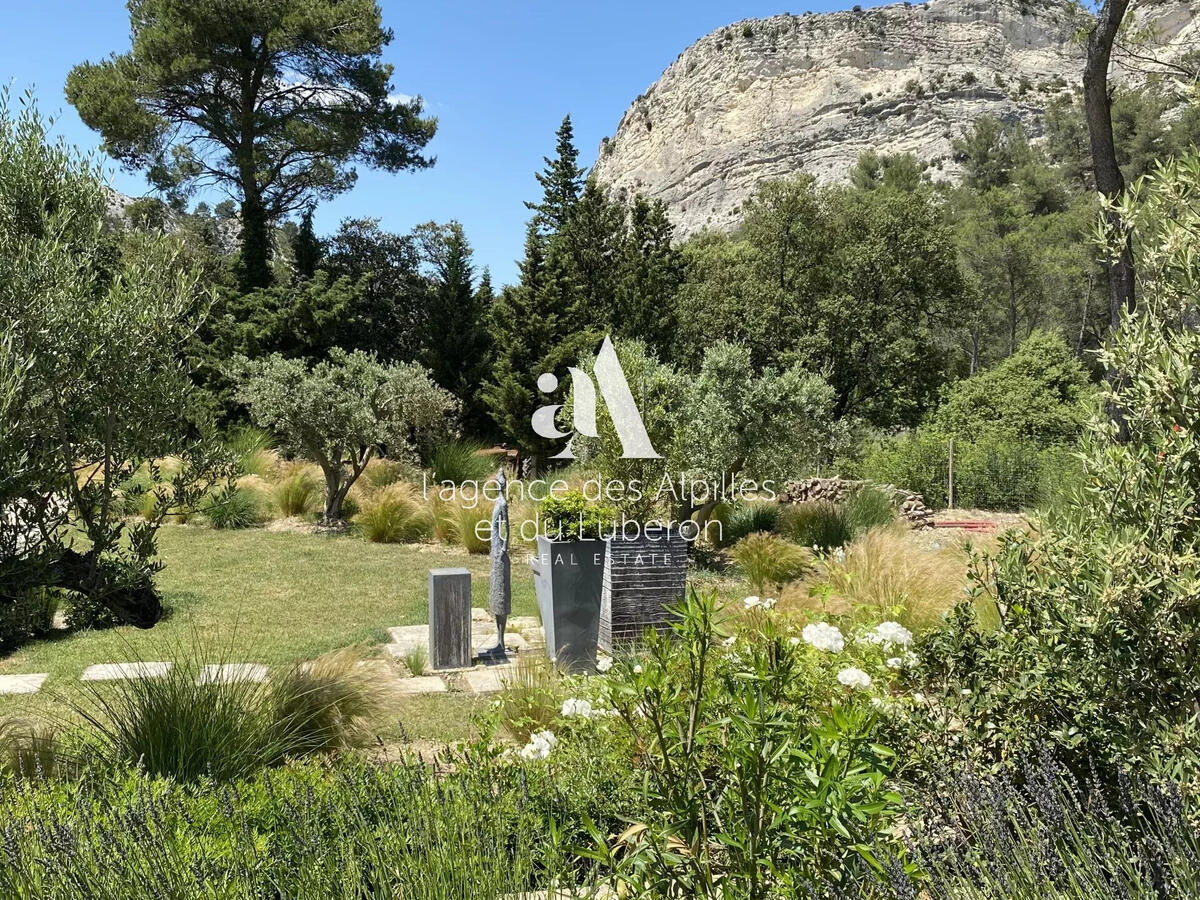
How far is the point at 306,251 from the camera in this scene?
20859 mm

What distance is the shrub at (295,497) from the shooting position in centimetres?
1269

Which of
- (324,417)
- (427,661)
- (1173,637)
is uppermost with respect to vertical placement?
(324,417)

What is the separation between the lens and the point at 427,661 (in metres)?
6.33

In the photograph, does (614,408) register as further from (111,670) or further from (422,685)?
(111,670)

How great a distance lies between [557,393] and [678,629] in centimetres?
1719

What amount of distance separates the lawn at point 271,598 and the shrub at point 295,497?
37.6 inches

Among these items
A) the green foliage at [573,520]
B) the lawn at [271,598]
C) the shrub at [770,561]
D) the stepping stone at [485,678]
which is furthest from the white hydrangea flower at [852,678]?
the shrub at [770,561]

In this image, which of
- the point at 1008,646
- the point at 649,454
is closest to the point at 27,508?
the point at 1008,646

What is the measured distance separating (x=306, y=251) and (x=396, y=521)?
12.4 meters

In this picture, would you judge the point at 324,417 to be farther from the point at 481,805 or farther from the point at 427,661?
the point at 481,805

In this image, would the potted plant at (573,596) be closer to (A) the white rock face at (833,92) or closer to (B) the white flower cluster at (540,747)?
(B) the white flower cluster at (540,747)

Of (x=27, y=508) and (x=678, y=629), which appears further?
(x=27, y=508)

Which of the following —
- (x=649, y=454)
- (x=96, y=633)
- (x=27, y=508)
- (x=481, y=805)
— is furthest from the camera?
(x=649, y=454)

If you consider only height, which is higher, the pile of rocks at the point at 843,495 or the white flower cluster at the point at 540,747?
the pile of rocks at the point at 843,495
